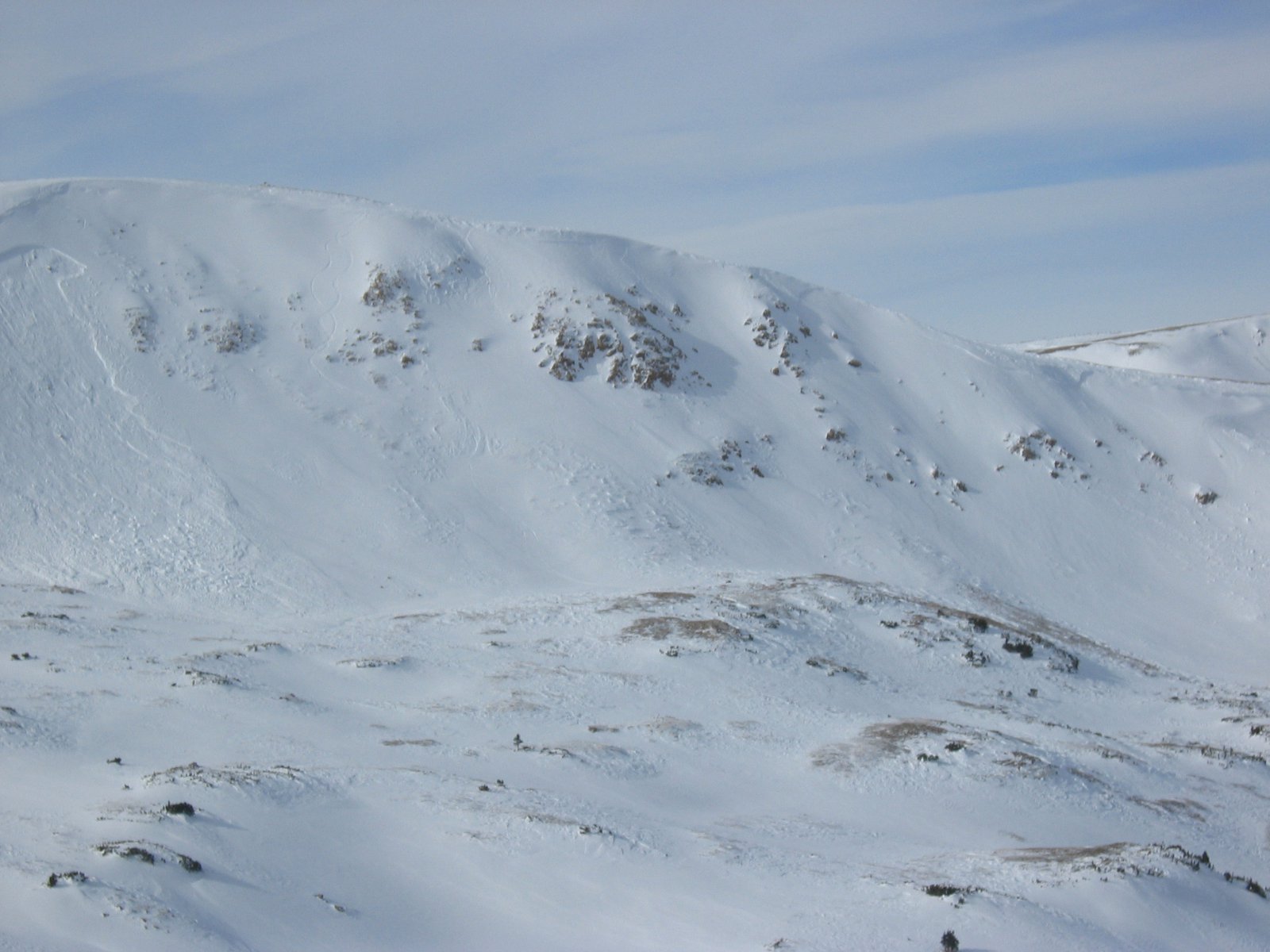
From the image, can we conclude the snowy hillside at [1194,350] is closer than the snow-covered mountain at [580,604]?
No

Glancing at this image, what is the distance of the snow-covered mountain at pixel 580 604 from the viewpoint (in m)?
16.7

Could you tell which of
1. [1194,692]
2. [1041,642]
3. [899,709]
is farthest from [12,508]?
[1194,692]

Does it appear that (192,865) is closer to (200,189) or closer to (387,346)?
(387,346)

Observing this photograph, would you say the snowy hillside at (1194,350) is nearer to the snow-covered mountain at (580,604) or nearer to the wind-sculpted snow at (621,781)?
the snow-covered mountain at (580,604)

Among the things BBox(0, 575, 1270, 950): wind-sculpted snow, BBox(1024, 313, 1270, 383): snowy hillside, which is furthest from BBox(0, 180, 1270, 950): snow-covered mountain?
BBox(1024, 313, 1270, 383): snowy hillside

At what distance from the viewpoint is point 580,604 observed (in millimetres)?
38125

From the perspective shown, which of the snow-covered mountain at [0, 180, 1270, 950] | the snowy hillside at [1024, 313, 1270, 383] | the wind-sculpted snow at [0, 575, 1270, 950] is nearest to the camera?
the wind-sculpted snow at [0, 575, 1270, 950]

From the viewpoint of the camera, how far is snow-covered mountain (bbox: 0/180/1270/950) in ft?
54.8

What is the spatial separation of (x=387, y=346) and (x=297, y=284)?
23.9 ft

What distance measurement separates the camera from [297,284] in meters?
58.3

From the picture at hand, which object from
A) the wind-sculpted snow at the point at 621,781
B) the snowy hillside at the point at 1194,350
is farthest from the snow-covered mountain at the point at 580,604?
the snowy hillside at the point at 1194,350

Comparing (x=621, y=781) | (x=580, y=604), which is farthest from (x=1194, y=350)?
(x=621, y=781)

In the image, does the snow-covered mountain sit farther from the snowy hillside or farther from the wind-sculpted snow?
the snowy hillside

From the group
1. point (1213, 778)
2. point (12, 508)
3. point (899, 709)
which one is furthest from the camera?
point (12, 508)
